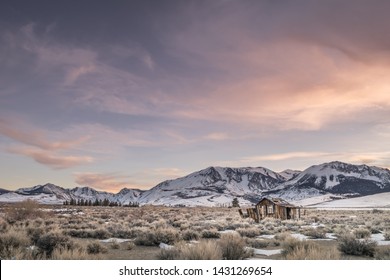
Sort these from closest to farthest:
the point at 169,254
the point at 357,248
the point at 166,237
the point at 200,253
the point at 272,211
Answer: the point at 200,253, the point at 169,254, the point at 357,248, the point at 166,237, the point at 272,211

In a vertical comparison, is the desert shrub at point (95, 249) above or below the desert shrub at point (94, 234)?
below

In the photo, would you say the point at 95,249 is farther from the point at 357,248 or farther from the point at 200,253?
the point at 357,248

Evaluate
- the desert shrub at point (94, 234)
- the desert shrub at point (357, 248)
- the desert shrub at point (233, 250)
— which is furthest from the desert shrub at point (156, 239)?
the desert shrub at point (357, 248)

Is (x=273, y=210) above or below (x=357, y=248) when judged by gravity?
above

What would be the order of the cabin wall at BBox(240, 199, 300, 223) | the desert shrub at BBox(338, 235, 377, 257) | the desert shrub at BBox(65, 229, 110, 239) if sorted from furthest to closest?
the cabin wall at BBox(240, 199, 300, 223)
the desert shrub at BBox(65, 229, 110, 239)
the desert shrub at BBox(338, 235, 377, 257)

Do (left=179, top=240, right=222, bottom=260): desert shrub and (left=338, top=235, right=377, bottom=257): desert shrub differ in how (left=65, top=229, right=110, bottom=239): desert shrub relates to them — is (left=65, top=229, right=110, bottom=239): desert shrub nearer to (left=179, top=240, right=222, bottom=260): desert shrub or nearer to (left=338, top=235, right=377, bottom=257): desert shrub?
(left=179, top=240, right=222, bottom=260): desert shrub

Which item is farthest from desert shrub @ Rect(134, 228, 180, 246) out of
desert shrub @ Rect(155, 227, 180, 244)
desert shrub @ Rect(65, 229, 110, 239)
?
desert shrub @ Rect(65, 229, 110, 239)

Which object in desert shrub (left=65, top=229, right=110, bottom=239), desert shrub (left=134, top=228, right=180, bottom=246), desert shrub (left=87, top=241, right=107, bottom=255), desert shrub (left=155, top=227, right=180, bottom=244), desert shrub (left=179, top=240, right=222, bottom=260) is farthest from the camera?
desert shrub (left=65, top=229, right=110, bottom=239)

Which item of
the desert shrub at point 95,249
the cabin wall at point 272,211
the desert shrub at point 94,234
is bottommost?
the desert shrub at point 95,249

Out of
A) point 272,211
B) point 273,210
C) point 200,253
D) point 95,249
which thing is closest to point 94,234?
point 95,249

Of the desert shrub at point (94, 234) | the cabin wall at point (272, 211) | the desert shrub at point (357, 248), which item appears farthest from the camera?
the cabin wall at point (272, 211)

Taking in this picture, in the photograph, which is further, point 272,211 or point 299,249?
point 272,211

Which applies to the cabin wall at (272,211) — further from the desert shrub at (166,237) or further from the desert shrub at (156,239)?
the desert shrub at (156,239)
